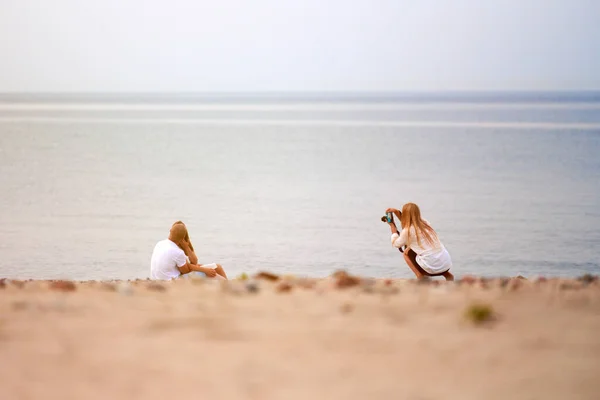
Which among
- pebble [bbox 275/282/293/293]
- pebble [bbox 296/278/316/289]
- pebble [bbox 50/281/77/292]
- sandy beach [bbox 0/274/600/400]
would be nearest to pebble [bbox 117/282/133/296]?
sandy beach [bbox 0/274/600/400]

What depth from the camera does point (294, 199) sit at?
1130 centimetres

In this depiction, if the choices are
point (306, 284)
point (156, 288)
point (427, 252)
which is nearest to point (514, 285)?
point (306, 284)

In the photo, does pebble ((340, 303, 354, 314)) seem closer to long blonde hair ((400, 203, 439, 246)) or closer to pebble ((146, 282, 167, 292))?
pebble ((146, 282, 167, 292))

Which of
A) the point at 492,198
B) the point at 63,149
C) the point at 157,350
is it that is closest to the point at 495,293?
the point at 157,350

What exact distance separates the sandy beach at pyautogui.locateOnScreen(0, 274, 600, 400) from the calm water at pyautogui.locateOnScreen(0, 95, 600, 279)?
374 centimetres

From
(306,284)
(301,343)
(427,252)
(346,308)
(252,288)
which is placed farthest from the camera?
(427,252)

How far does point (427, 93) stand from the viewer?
250ft

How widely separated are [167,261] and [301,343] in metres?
2.20

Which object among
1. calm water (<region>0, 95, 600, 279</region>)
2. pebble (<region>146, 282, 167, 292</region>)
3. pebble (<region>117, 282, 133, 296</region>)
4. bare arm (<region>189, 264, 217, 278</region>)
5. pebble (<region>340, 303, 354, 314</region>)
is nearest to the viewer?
pebble (<region>340, 303, 354, 314</region>)

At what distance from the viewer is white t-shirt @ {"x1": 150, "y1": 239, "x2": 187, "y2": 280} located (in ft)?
15.5

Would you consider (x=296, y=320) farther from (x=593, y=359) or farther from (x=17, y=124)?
(x=17, y=124)

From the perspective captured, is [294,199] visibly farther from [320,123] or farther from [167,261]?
[320,123]

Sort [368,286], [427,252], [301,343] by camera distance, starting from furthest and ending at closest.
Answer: [427,252], [368,286], [301,343]

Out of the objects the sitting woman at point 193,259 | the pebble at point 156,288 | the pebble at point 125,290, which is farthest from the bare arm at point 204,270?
the pebble at point 125,290
